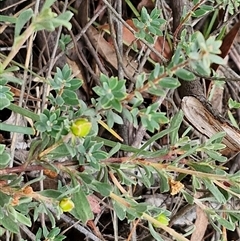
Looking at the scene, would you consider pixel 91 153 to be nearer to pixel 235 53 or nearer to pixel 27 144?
pixel 27 144

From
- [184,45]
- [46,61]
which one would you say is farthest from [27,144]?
[184,45]

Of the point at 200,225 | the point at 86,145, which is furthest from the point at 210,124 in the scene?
the point at 86,145

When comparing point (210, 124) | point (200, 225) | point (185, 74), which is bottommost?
point (200, 225)

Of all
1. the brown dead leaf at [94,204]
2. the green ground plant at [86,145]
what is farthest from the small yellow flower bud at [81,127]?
the brown dead leaf at [94,204]

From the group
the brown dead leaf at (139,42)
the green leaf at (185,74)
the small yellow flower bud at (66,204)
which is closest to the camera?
the green leaf at (185,74)

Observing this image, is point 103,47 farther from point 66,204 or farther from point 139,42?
point 66,204

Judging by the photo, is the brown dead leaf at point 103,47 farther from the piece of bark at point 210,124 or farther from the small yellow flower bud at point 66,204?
the small yellow flower bud at point 66,204

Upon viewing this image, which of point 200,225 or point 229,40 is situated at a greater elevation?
point 229,40

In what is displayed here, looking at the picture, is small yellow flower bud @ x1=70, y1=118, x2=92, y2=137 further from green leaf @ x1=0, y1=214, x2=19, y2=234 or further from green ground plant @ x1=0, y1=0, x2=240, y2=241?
green leaf @ x1=0, y1=214, x2=19, y2=234

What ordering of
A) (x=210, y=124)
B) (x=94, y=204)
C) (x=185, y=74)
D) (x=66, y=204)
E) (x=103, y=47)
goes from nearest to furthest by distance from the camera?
1. (x=185, y=74)
2. (x=66, y=204)
3. (x=210, y=124)
4. (x=94, y=204)
5. (x=103, y=47)
